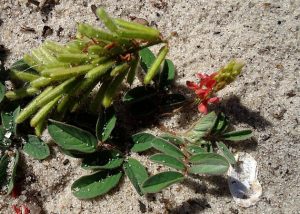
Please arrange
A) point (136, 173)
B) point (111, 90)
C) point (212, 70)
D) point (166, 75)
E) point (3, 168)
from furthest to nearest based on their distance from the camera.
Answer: point (212, 70), point (166, 75), point (3, 168), point (136, 173), point (111, 90)

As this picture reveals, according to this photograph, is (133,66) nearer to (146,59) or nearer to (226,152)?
(146,59)

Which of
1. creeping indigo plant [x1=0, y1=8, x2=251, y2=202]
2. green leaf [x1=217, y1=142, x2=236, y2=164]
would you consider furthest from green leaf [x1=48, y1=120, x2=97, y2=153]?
green leaf [x1=217, y1=142, x2=236, y2=164]

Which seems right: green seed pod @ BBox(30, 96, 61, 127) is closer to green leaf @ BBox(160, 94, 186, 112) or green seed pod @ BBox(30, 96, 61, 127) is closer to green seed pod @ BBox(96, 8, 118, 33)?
green seed pod @ BBox(96, 8, 118, 33)

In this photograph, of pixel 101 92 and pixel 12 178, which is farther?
pixel 12 178

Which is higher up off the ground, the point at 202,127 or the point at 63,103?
the point at 63,103

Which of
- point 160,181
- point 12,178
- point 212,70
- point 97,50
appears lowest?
point 12,178

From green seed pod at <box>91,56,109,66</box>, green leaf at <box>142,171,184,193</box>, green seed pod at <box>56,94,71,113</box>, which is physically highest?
green seed pod at <box>91,56,109,66</box>

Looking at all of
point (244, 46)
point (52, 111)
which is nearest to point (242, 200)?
point (244, 46)

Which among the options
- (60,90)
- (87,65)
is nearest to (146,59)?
(87,65)
